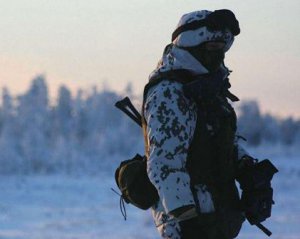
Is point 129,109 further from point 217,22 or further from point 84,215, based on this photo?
point 84,215

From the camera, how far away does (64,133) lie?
76.1m

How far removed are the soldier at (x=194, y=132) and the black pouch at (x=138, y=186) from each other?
49mm

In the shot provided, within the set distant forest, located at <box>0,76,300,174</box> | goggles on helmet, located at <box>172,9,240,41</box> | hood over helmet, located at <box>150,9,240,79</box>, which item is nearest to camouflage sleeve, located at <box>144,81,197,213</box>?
hood over helmet, located at <box>150,9,240,79</box>

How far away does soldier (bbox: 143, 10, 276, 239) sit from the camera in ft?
11.5

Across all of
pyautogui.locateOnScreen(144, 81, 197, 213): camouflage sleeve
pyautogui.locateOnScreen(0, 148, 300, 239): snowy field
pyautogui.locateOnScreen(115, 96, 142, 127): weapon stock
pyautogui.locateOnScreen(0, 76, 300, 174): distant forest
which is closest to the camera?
pyautogui.locateOnScreen(144, 81, 197, 213): camouflage sleeve

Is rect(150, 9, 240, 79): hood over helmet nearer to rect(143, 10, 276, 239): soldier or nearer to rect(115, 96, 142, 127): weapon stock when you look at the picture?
rect(143, 10, 276, 239): soldier

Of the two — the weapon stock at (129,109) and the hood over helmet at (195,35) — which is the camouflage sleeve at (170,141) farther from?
the weapon stock at (129,109)

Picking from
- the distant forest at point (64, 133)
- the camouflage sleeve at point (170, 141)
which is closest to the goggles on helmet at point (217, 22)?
the camouflage sleeve at point (170, 141)

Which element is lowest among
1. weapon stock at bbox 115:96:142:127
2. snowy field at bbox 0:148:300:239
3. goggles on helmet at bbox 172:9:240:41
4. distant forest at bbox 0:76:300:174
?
weapon stock at bbox 115:96:142:127

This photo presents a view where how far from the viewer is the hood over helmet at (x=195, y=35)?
3664mm

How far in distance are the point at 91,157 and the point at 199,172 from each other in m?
58.0

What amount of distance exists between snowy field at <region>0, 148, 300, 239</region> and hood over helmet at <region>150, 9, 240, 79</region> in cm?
801

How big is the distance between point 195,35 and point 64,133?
72.8 m

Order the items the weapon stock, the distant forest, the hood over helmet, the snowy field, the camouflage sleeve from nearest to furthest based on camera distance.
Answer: the camouflage sleeve → the hood over helmet → the weapon stock → the snowy field → the distant forest
